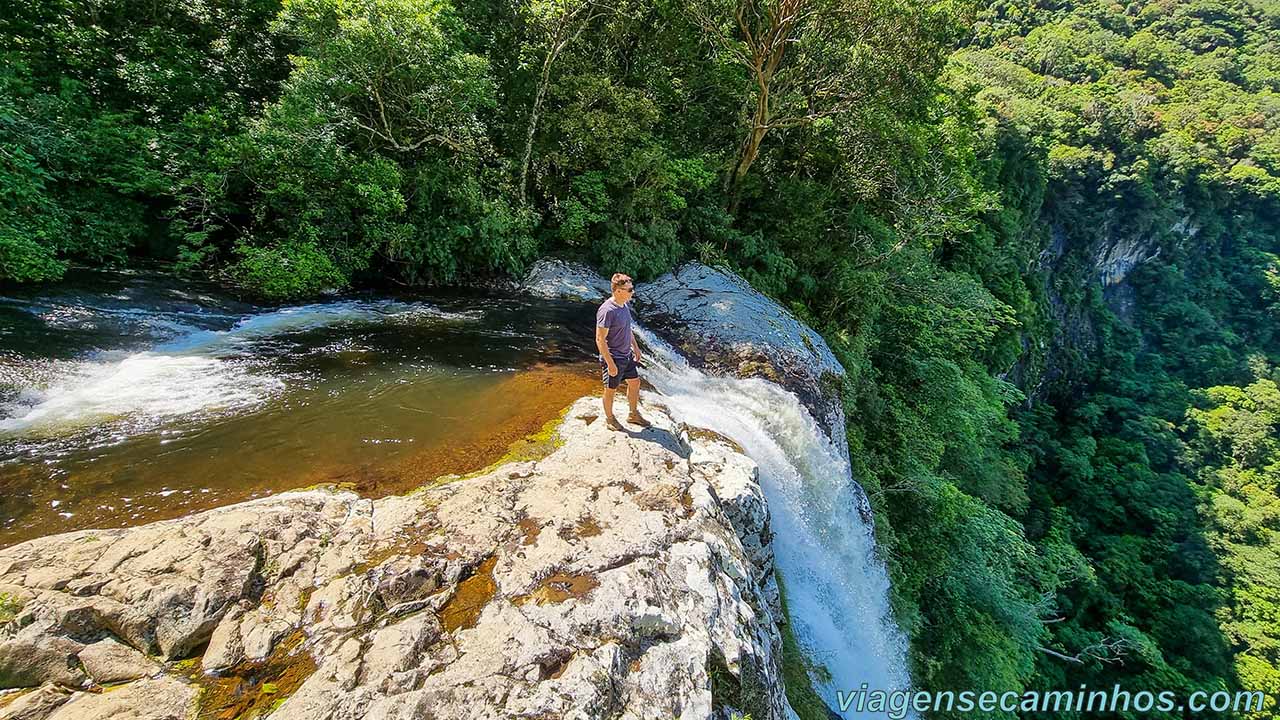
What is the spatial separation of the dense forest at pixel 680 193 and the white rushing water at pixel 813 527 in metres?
1.14

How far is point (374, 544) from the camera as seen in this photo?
13.4ft

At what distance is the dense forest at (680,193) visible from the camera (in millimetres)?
9977

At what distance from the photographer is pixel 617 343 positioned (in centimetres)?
568

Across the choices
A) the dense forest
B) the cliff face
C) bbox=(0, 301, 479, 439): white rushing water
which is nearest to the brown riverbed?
bbox=(0, 301, 479, 439): white rushing water

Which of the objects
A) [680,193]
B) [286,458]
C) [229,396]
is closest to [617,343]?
[286,458]

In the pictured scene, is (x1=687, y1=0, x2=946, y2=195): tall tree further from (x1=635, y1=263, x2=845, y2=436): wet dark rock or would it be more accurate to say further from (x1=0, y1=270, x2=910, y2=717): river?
(x1=0, y1=270, x2=910, y2=717): river

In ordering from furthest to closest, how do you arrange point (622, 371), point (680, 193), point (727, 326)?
point (680, 193), point (727, 326), point (622, 371)

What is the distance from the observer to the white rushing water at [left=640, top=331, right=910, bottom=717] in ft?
22.1

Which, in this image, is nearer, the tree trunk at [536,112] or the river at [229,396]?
the river at [229,396]

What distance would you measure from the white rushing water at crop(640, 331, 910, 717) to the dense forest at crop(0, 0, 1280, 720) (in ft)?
3.73

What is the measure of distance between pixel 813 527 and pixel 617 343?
4052mm

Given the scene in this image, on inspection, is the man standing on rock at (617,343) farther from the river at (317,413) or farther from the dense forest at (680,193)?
the dense forest at (680,193)

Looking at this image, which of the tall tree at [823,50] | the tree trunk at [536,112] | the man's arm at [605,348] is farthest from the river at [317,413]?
the tall tree at [823,50]

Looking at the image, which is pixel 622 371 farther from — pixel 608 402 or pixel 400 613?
pixel 400 613
